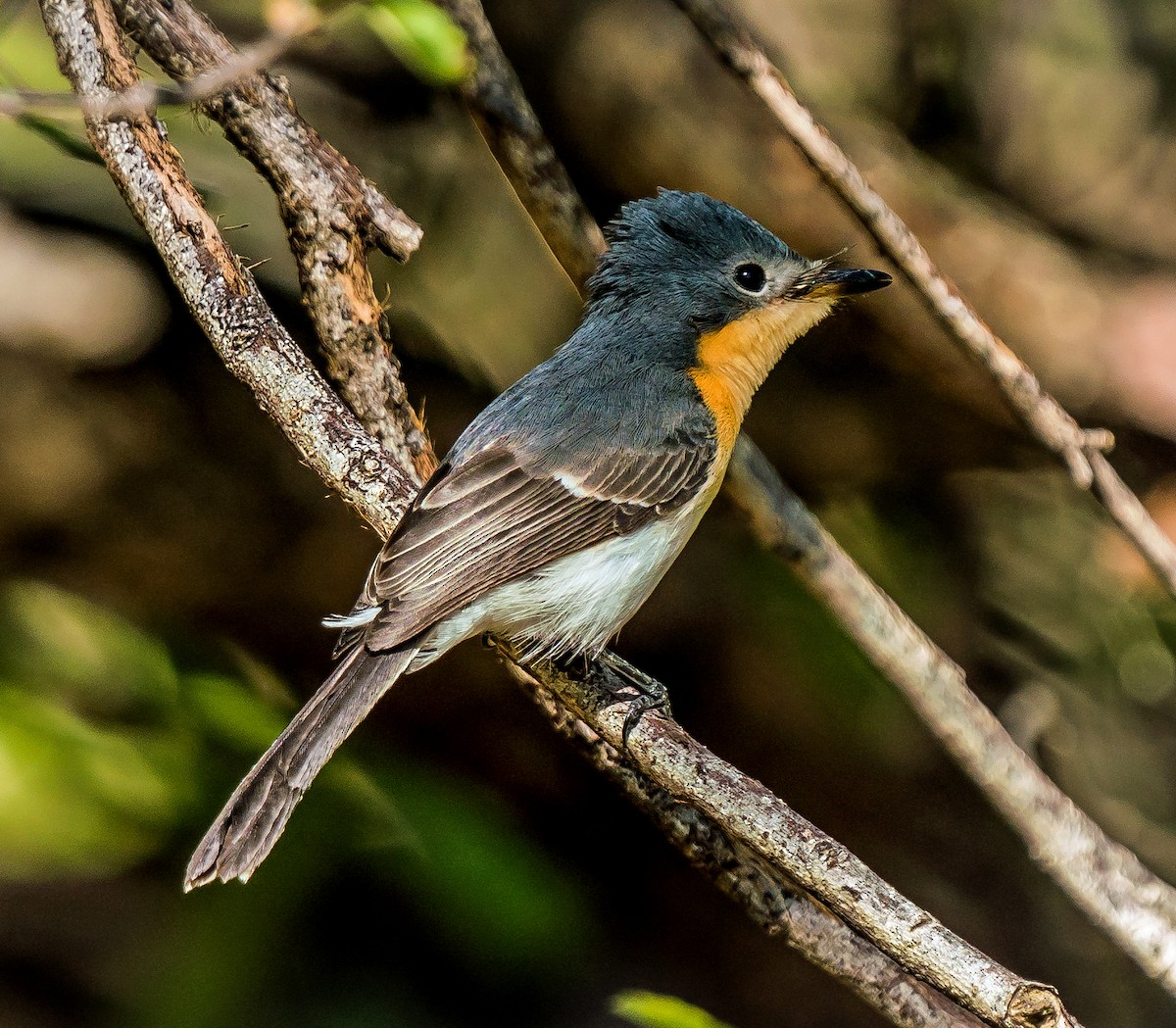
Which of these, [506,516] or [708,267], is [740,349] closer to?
[708,267]

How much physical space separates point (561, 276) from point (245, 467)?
57.5 inches

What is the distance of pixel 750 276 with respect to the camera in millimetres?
3818

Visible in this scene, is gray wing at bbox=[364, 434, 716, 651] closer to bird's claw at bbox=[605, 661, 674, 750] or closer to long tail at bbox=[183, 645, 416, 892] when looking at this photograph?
long tail at bbox=[183, 645, 416, 892]

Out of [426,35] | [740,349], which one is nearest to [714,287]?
[740,349]

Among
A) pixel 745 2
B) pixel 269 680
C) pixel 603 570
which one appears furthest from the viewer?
pixel 745 2

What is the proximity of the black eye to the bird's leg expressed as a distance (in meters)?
1.21

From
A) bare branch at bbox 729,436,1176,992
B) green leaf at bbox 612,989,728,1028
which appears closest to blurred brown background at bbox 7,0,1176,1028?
bare branch at bbox 729,436,1176,992

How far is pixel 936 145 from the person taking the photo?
539 centimetres

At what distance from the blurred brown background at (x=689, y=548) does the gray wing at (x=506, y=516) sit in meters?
1.19

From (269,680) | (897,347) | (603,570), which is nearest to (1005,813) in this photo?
(603,570)

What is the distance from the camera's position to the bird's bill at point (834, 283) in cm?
369

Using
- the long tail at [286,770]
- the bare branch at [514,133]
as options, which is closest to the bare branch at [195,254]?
the long tail at [286,770]

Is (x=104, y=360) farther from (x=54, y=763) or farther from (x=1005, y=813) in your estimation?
(x=1005, y=813)

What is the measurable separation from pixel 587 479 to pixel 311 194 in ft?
3.40
